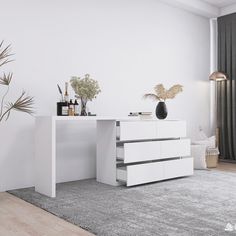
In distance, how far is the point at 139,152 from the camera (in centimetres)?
362

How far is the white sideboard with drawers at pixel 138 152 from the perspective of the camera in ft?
11.6

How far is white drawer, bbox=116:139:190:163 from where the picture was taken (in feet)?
11.5

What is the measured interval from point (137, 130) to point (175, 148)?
0.69 m

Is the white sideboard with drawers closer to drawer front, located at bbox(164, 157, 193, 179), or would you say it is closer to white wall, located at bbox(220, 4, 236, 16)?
drawer front, located at bbox(164, 157, 193, 179)

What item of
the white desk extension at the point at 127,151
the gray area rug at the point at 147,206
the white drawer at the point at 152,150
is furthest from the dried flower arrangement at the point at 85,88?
the gray area rug at the point at 147,206

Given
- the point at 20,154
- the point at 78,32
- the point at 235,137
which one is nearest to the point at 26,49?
the point at 78,32

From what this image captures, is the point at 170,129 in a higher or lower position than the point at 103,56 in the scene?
lower

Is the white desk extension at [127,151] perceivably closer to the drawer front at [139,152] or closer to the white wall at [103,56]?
the drawer front at [139,152]

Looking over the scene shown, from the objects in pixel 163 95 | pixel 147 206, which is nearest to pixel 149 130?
pixel 163 95

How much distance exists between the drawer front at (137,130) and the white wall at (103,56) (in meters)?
0.77

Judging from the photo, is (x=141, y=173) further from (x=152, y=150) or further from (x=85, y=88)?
(x=85, y=88)

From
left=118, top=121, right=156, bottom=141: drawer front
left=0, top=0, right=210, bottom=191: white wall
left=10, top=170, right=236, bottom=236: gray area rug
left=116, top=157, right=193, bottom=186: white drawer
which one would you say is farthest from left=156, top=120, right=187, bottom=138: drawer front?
left=0, top=0, right=210, bottom=191: white wall

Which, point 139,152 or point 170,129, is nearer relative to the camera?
point 139,152

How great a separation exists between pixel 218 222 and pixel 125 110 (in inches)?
96.4
